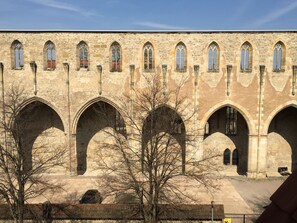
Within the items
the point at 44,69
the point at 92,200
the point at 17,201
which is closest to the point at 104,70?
the point at 44,69

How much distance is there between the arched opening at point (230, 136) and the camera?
24016 millimetres

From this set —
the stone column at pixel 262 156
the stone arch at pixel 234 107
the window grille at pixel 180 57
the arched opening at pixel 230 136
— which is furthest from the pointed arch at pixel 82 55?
the stone column at pixel 262 156

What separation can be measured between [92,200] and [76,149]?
7.02 m

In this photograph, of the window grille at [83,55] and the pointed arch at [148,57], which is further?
the window grille at [83,55]

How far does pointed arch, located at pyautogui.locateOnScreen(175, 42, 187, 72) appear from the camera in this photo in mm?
21675

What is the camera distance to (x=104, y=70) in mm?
21875

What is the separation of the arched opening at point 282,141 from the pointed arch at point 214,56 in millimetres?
7577

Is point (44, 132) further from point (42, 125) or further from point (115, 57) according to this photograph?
point (115, 57)

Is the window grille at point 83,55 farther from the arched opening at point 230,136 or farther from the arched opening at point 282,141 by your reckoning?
the arched opening at point 282,141

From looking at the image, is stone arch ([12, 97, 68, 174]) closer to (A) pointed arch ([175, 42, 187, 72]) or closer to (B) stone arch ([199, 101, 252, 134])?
(A) pointed arch ([175, 42, 187, 72])

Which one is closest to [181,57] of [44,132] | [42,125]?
[42,125]

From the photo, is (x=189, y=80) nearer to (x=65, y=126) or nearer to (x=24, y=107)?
(x=65, y=126)

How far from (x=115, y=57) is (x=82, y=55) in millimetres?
2778

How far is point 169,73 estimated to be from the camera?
21625mm
